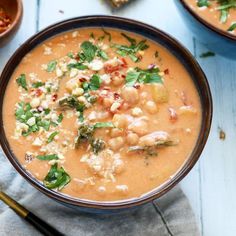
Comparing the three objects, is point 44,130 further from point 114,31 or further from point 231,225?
point 231,225

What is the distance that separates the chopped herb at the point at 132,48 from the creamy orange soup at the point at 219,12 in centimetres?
30

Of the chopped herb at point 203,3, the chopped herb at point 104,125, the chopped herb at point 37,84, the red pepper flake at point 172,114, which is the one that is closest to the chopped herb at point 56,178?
the chopped herb at point 104,125

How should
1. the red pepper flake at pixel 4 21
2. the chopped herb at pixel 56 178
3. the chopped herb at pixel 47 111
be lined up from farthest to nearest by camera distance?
1. the red pepper flake at pixel 4 21
2. the chopped herb at pixel 47 111
3. the chopped herb at pixel 56 178

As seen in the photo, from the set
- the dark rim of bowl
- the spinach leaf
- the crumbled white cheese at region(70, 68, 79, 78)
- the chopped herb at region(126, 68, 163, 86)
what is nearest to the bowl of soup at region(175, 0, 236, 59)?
the dark rim of bowl

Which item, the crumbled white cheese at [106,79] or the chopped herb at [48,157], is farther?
the crumbled white cheese at [106,79]

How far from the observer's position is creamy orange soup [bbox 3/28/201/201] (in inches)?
98.9

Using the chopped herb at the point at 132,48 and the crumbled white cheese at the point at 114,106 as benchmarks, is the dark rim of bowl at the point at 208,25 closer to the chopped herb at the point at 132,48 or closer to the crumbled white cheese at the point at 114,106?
the chopped herb at the point at 132,48

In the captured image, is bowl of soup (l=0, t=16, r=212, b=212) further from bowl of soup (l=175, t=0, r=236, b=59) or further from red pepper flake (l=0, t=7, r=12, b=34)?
red pepper flake (l=0, t=7, r=12, b=34)

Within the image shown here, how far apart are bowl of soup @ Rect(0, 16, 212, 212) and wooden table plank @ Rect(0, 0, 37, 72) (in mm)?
320

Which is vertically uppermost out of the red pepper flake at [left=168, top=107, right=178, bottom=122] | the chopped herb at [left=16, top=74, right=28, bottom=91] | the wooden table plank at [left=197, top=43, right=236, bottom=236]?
the chopped herb at [left=16, top=74, right=28, bottom=91]

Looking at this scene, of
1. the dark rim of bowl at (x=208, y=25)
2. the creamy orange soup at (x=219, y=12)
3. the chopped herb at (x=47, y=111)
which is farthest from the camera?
the creamy orange soup at (x=219, y=12)

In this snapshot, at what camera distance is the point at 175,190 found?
2775mm

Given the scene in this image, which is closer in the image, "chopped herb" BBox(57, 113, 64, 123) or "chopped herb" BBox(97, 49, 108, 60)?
"chopped herb" BBox(57, 113, 64, 123)

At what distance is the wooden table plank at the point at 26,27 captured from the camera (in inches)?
119
